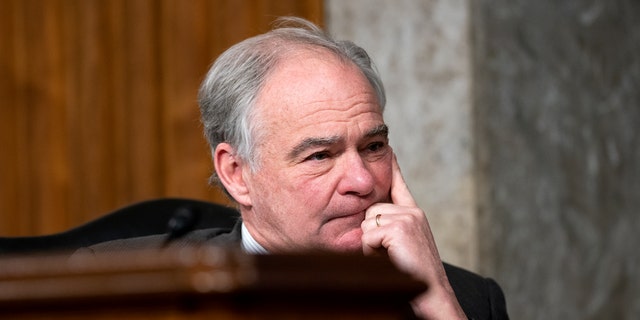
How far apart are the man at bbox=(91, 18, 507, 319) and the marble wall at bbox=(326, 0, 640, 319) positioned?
3.37 feet

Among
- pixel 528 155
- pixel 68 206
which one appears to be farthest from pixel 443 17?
pixel 68 206

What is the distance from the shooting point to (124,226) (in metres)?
2.72

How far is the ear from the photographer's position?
2.62 metres

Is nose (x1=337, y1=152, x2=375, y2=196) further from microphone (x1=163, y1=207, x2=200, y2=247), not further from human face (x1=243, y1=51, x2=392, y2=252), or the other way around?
microphone (x1=163, y1=207, x2=200, y2=247)

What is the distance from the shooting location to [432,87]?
145 inches

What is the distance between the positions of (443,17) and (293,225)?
54.5 inches

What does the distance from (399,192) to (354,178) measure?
0.14 m

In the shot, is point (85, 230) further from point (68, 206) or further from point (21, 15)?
point (21, 15)

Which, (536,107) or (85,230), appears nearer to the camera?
(85,230)

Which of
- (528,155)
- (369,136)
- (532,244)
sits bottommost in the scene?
(532,244)

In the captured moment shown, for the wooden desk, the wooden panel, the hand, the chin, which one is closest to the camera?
the wooden desk

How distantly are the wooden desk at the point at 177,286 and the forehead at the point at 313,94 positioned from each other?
1.53 m

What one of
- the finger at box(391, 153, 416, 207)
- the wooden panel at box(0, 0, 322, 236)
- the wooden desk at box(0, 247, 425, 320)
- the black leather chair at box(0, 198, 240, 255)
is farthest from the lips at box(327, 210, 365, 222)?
the wooden panel at box(0, 0, 322, 236)

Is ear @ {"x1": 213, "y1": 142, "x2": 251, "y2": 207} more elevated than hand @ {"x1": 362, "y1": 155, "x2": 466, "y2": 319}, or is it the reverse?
ear @ {"x1": 213, "y1": 142, "x2": 251, "y2": 207}
